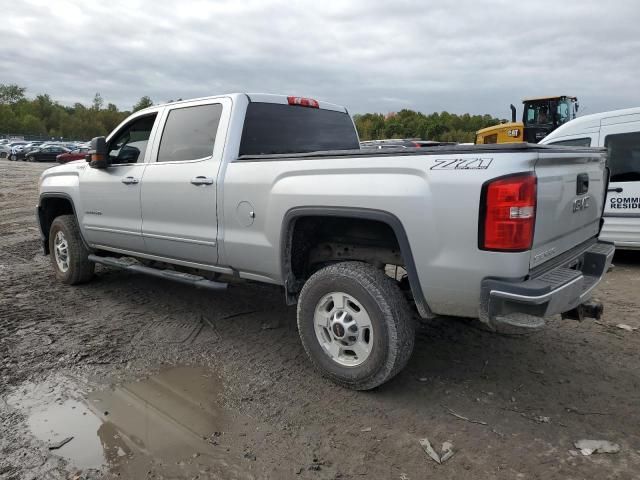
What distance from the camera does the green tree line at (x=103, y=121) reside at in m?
69.9

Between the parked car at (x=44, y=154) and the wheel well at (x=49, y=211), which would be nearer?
the wheel well at (x=49, y=211)

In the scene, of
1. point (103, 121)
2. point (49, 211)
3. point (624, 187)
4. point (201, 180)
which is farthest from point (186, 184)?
point (103, 121)

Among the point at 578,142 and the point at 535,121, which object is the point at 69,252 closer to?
the point at 578,142

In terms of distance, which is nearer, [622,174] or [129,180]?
[129,180]

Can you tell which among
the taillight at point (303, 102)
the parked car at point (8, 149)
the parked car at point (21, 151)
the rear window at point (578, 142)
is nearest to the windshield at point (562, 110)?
A: the rear window at point (578, 142)

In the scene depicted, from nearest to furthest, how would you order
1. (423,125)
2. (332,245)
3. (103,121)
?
(332,245) < (423,125) < (103,121)

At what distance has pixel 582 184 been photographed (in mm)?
3408

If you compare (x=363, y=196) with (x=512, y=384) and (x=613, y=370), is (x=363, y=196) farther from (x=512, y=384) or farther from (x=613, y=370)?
(x=613, y=370)

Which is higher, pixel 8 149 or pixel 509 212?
pixel 509 212

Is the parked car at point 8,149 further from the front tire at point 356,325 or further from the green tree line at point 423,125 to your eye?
the front tire at point 356,325

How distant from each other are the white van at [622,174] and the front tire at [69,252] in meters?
6.60

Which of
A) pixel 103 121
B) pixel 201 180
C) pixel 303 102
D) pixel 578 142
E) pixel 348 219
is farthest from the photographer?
pixel 103 121

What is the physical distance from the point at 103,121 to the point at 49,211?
105m

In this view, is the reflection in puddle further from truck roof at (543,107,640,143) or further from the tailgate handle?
truck roof at (543,107,640,143)
